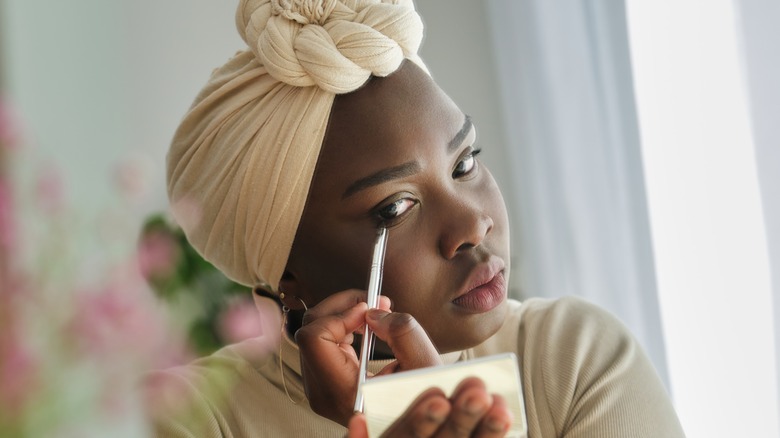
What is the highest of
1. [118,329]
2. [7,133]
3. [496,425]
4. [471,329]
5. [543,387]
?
[7,133]

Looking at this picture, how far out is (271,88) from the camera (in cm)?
105

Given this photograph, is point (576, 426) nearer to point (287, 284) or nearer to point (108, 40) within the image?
point (287, 284)

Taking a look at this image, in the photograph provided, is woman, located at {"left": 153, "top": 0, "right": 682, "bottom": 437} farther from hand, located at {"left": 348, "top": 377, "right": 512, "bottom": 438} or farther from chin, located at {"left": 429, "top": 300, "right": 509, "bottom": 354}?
hand, located at {"left": 348, "top": 377, "right": 512, "bottom": 438}

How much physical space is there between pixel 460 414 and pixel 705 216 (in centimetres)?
104

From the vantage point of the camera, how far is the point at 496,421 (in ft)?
1.80

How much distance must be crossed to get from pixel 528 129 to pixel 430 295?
1.36 metres

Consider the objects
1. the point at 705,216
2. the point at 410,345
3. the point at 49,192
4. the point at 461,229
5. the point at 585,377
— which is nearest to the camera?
the point at 49,192

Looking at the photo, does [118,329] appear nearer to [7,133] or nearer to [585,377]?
[7,133]

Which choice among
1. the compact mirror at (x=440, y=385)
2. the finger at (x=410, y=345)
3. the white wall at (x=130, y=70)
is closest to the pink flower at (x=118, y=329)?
the compact mirror at (x=440, y=385)

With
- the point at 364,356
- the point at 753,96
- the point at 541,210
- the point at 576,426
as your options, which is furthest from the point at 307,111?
the point at 541,210

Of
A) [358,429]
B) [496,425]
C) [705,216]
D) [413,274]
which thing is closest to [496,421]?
[496,425]

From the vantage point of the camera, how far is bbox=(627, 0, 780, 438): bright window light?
51.5 inches

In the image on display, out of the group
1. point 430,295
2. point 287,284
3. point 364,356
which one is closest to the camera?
point 364,356

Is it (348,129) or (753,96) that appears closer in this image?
(348,129)
